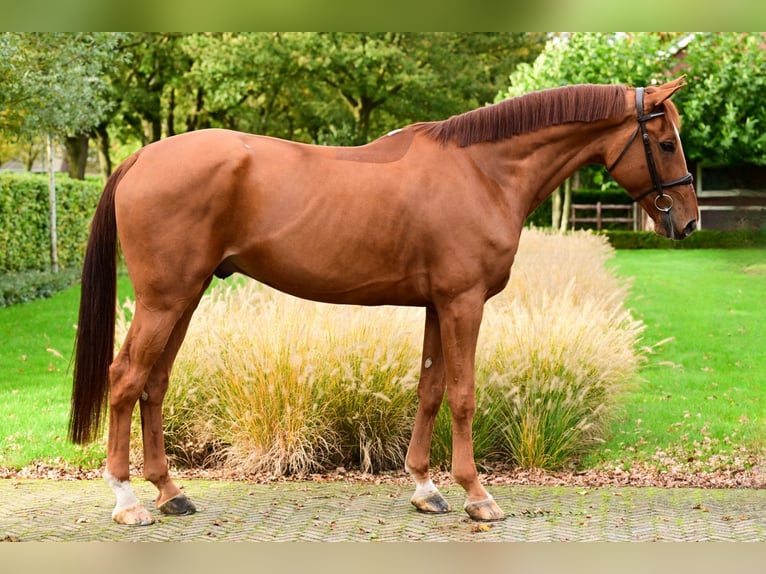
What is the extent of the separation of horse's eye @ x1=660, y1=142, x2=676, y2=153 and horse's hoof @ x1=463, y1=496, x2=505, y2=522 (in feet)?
6.33

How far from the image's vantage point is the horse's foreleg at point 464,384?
14.3 feet

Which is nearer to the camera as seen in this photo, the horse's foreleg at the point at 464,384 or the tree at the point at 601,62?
the horse's foreleg at the point at 464,384

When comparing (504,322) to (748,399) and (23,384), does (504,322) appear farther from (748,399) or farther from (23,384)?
(23,384)

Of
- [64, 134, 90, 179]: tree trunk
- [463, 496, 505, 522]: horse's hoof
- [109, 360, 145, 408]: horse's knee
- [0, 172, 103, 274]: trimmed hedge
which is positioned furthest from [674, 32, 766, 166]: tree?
[109, 360, 145, 408]: horse's knee

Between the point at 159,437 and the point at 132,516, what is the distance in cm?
40

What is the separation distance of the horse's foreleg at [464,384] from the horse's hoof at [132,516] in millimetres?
1501

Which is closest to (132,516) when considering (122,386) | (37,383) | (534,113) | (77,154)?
(122,386)

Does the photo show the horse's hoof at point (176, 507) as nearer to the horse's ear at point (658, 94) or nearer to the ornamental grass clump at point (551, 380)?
the ornamental grass clump at point (551, 380)

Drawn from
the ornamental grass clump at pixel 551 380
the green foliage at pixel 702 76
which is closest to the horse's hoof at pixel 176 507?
the ornamental grass clump at pixel 551 380

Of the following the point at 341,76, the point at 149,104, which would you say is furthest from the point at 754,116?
the point at 149,104

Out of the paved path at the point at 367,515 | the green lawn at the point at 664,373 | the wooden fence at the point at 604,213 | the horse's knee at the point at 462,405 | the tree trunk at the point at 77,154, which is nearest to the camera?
the paved path at the point at 367,515

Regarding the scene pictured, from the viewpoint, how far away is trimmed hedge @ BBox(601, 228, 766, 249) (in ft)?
66.2

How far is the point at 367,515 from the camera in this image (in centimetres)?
457

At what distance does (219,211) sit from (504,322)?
2.59 meters
